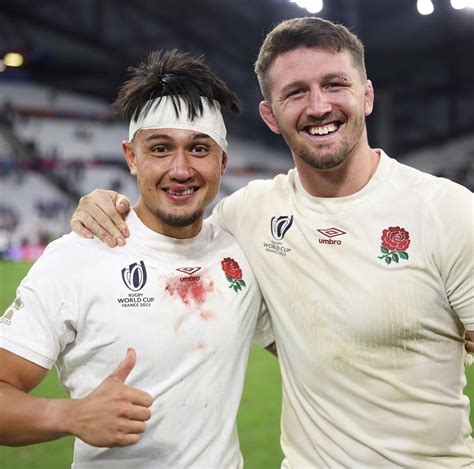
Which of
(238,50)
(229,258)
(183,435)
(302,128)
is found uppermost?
(238,50)

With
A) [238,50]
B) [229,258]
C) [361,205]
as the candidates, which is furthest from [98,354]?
[238,50]

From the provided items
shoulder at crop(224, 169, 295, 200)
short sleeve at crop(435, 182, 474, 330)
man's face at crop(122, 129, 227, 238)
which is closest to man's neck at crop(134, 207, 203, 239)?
man's face at crop(122, 129, 227, 238)

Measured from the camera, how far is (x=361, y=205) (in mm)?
2180

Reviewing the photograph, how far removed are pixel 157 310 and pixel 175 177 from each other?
424 millimetres

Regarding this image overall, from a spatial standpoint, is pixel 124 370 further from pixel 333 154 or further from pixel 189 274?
pixel 333 154

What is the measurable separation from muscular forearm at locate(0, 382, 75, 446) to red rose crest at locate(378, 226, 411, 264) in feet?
3.39

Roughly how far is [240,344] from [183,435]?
342 millimetres

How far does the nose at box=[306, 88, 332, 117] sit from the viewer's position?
2168 mm

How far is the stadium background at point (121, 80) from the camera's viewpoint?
17.8 metres

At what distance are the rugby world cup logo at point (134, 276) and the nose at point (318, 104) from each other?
2.45 ft

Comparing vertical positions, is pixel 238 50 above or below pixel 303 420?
above

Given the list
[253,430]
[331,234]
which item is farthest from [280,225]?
[253,430]

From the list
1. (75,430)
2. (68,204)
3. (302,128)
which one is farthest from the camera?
(68,204)

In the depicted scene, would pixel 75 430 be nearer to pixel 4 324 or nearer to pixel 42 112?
pixel 4 324
